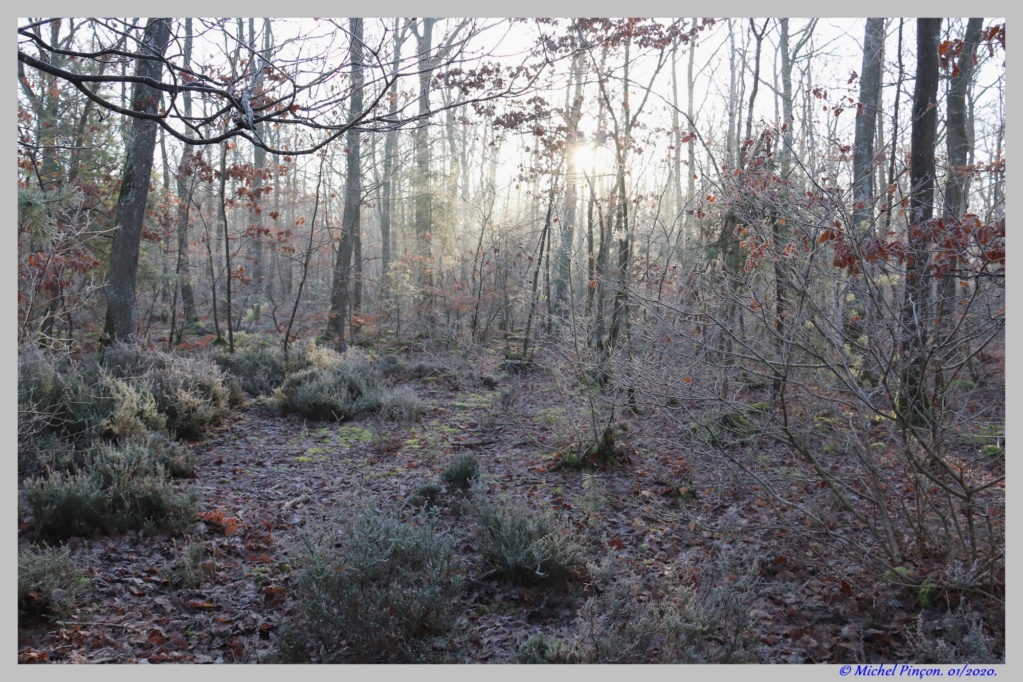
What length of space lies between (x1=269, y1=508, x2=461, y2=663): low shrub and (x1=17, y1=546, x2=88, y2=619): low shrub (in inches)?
53.6

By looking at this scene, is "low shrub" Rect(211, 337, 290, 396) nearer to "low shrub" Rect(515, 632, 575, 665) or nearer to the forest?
the forest

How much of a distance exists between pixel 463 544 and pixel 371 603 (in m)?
1.50

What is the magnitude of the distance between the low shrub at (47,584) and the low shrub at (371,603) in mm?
1362

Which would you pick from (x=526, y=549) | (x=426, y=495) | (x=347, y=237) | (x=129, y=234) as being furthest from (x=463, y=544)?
(x=347, y=237)

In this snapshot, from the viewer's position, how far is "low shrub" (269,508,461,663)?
323 cm

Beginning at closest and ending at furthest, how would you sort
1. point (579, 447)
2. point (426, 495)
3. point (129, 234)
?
point (426, 495) < point (579, 447) < point (129, 234)

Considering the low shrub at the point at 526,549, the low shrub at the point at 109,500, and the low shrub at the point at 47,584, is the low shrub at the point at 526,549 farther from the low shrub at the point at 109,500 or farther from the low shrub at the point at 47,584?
the low shrub at the point at 47,584

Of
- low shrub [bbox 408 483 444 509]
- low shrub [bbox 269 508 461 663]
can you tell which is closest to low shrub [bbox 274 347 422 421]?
low shrub [bbox 408 483 444 509]

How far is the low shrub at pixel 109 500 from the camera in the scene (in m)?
4.56

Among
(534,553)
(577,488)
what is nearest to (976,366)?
(577,488)

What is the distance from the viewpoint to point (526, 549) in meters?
4.20

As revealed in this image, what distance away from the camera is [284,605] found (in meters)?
3.89

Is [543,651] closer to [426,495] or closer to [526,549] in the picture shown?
[526,549]

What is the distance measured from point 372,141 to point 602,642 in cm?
1262
